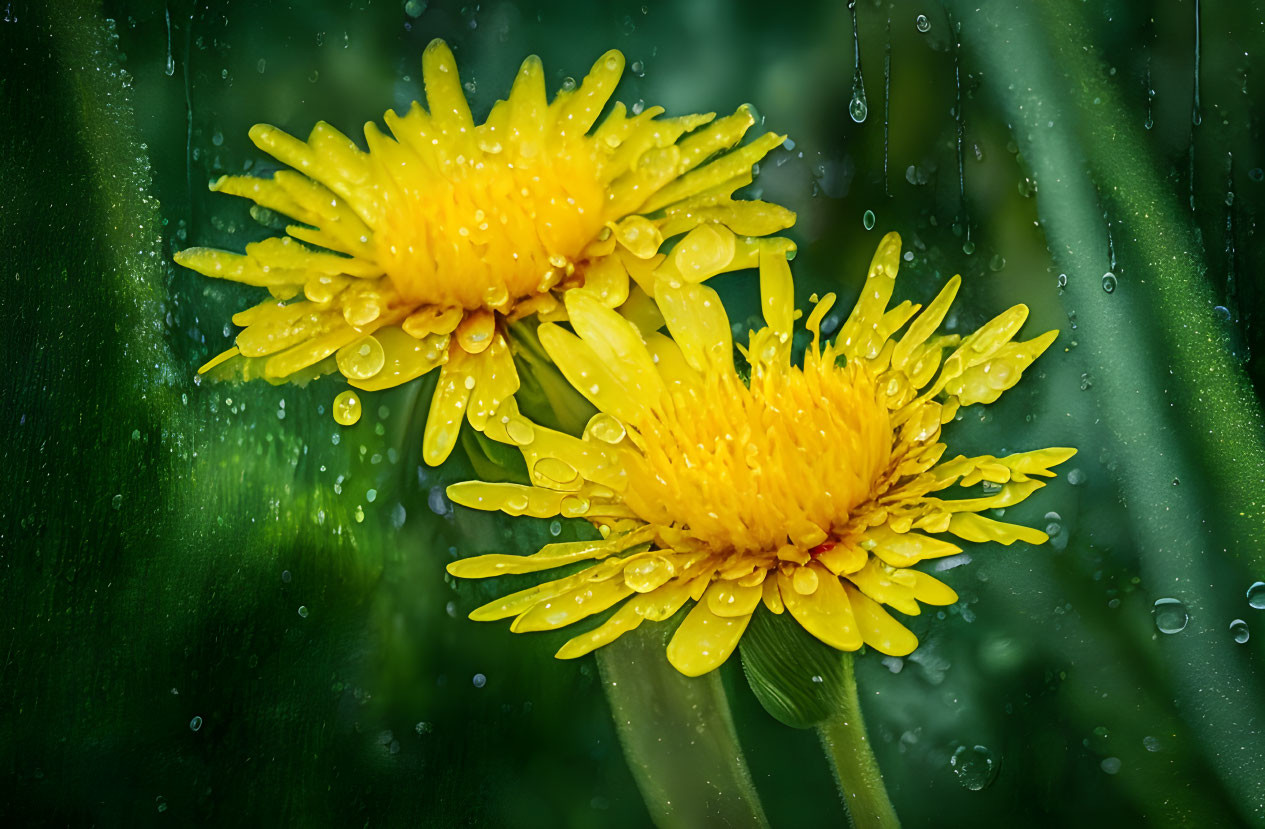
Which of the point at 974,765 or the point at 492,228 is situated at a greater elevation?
the point at 492,228

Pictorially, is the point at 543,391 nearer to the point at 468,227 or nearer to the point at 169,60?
Answer: the point at 468,227

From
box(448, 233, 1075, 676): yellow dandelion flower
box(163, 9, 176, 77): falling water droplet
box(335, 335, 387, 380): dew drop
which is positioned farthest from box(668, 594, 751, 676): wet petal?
box(163, 9, 176, 77): falling water droplet

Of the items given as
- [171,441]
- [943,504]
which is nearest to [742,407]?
[943,504]

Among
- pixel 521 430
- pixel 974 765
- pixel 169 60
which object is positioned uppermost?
pixel 169 60

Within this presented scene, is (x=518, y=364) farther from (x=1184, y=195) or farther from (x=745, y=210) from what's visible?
(x=1184, y=195)

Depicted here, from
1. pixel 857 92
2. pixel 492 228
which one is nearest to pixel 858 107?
pixel 857 92

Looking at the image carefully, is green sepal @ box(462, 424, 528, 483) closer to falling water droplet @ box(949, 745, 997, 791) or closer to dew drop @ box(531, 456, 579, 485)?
dew drop @ box(531, 456, 579, 485)

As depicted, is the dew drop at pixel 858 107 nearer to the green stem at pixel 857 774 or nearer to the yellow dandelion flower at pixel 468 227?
the yellow dandelion flower at pixel 468 227
